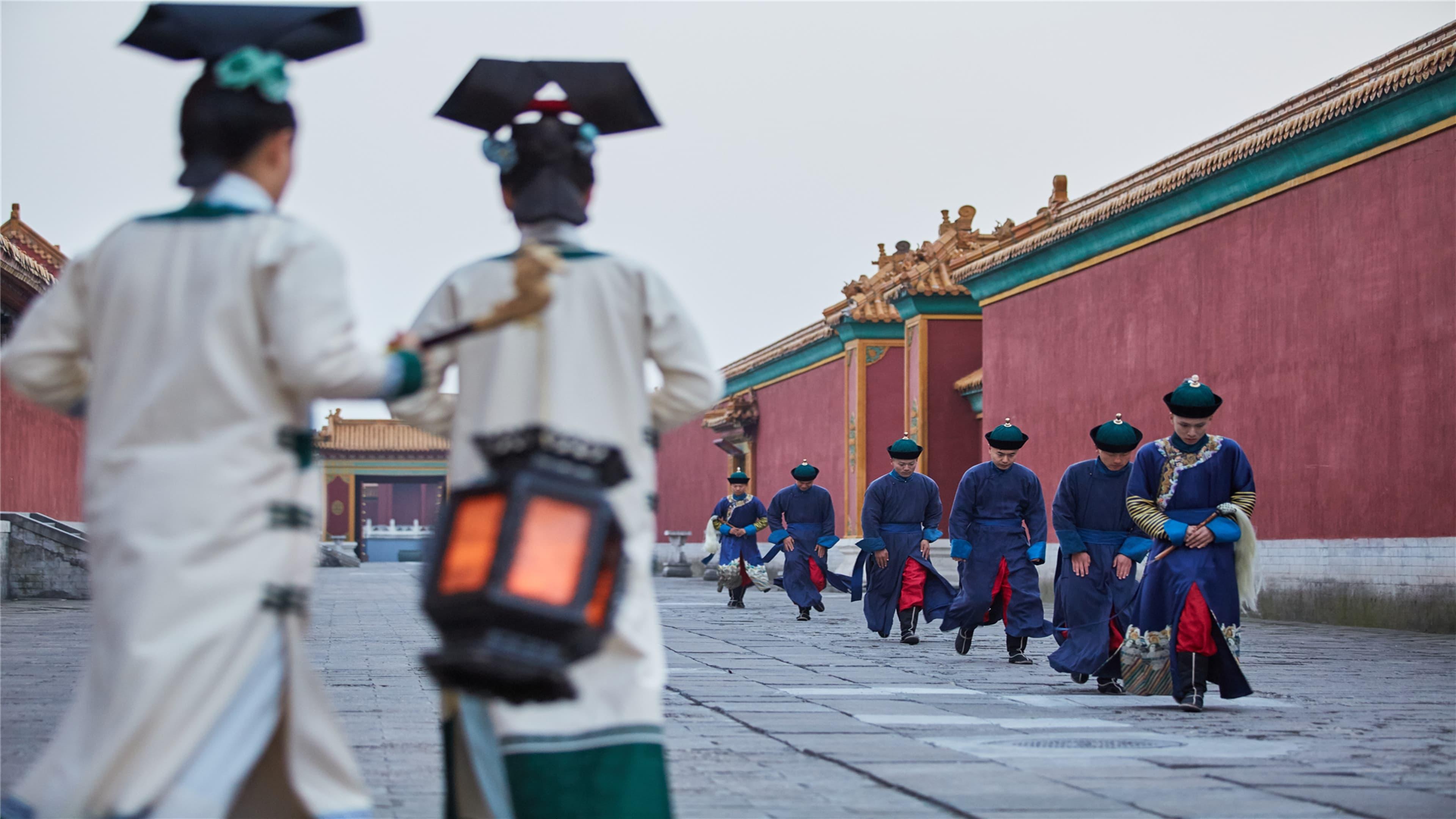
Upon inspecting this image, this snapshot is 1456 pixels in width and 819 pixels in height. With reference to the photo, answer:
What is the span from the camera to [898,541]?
13.0 m

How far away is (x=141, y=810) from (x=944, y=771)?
3123 mm

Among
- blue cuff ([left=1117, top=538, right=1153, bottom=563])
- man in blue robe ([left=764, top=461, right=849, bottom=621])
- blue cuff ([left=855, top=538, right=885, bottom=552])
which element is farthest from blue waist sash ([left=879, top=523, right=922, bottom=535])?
blue cuff ([left=1117, top=538, right=1153, bottom=563])

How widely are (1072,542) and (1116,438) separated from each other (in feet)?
1.99

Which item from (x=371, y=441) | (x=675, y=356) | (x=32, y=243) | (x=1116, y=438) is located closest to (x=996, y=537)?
(x=1116, y=438)

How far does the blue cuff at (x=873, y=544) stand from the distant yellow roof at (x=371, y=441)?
136 feet

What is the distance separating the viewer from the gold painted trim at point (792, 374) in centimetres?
2640

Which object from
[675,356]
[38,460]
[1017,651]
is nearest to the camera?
[675,356]

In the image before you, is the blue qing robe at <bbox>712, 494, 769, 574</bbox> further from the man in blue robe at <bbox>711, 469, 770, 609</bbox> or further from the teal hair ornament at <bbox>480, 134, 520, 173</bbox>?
the teal hair ornament at <bbox>480, 134, 520, 173</bbox>

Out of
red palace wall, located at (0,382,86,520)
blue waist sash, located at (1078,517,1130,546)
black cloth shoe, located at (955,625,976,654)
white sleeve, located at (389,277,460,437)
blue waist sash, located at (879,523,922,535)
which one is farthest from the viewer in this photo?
red palace wall, located at (0,382,86,520)

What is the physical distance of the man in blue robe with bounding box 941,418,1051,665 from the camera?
36.2 feet

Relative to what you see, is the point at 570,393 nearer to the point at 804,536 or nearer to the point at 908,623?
the point at 908,623

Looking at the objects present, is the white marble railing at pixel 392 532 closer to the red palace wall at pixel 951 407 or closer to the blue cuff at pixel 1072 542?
the red palace wall at pixel 951 407

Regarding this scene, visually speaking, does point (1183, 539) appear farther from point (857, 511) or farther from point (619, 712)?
point (857, 511)

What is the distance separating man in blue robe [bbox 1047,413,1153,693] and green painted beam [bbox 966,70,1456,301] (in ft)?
15.5
